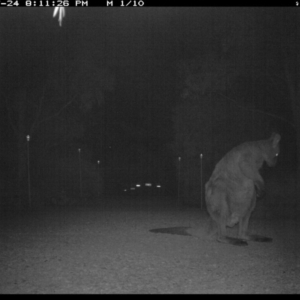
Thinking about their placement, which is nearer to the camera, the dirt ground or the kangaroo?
the dirt ground

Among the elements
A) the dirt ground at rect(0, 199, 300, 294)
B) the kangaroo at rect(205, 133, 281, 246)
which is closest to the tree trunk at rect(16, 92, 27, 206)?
the dirt ground at rect(0, 199, 300, 294)

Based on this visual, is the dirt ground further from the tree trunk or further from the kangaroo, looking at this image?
the tree trunk

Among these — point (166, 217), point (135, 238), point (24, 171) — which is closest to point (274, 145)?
point (135, 238)

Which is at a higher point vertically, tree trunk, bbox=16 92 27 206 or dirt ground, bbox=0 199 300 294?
tree trunk, bbox=16 92 27 206

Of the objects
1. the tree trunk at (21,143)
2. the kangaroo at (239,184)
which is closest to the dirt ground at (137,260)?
the kangaroo at (239,184)

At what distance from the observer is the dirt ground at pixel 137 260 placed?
7.68 metres

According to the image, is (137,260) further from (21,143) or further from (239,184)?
(21,143)

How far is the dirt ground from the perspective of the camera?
7.68m

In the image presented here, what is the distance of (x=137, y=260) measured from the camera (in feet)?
32.9

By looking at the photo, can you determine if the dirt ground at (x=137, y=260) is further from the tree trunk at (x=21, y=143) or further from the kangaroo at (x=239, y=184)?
the tree trunk at (x=21, y=143)

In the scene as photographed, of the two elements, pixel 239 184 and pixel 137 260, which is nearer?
pixel 137 260

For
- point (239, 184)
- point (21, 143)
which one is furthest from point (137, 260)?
point (21, 143)

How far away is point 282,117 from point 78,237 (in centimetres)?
1092

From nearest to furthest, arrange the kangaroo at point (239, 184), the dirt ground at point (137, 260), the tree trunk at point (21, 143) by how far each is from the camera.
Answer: the dirt ground at point (137, 260) < the kangaroo at point (239, 184) < the tree trunk at point (21, 143)
